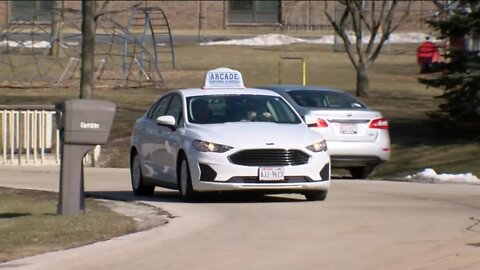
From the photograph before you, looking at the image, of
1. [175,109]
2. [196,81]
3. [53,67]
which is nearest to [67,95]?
[196,81]

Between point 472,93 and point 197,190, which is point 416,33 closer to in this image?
point 472,93

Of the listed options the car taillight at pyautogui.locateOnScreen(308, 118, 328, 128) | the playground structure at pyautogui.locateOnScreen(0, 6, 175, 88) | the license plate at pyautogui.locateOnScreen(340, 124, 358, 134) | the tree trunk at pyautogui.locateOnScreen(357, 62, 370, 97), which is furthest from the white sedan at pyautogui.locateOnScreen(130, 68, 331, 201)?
the tree trunk at pyautogui.locateOnScreen(357, 62, 370, 97)

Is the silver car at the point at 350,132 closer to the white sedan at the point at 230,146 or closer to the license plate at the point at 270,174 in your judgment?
the white sedan at the point at 230,146

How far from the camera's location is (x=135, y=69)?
47.2 meters

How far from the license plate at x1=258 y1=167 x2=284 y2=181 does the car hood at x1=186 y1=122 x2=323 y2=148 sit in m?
0.28

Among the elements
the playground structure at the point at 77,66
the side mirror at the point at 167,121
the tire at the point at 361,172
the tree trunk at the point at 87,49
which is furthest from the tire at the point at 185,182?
the playground structure at the point at 77,66

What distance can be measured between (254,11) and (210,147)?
228ft

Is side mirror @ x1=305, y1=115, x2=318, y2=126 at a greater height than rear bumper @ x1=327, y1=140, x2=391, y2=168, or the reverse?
side mirror @ x1=305, y1=115, x2=318, y2=126

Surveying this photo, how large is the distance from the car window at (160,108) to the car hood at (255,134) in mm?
1459

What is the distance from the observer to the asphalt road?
10.1 metres

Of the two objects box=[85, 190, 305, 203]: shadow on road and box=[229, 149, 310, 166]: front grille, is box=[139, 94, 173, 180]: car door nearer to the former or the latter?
box=[85, 190, 305, 203]: shadow on road

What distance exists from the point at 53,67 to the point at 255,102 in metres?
32.0

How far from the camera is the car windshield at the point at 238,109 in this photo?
15289 millimetres

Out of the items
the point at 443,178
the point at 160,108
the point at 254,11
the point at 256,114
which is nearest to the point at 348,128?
the point at 443,178
